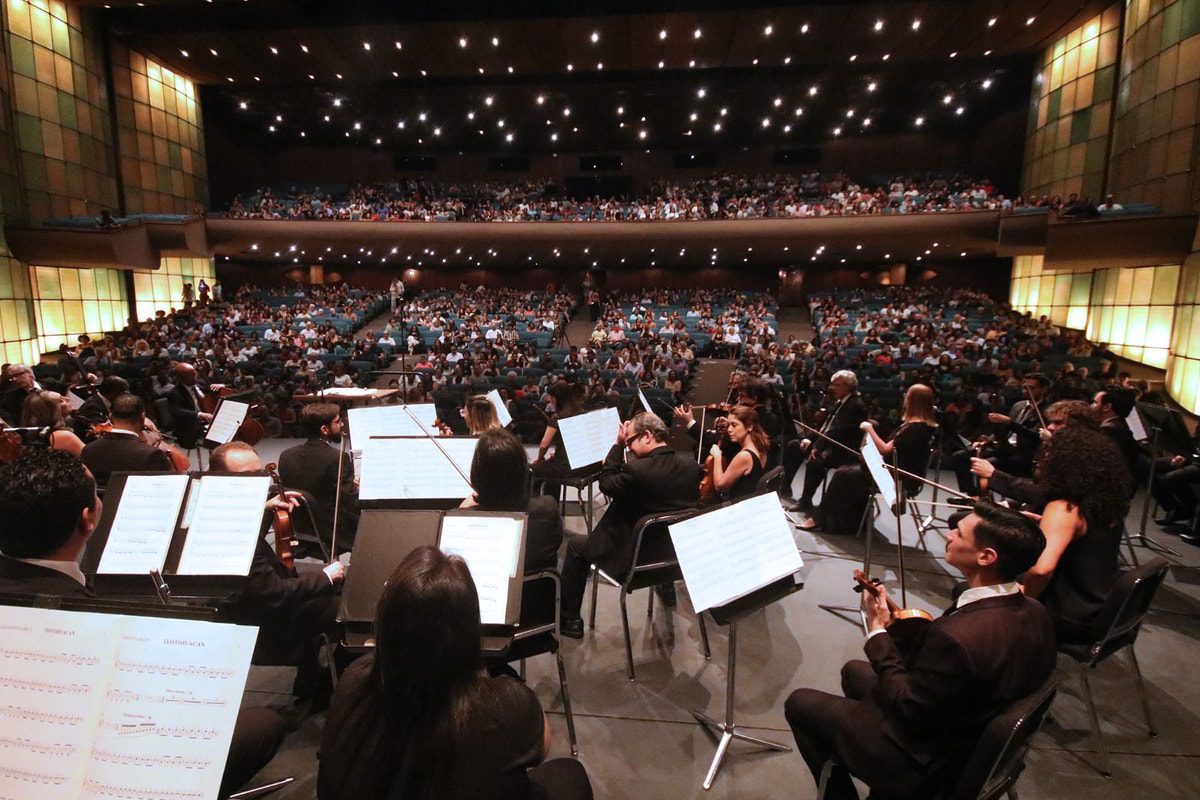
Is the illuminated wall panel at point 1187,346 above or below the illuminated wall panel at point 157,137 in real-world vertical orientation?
below

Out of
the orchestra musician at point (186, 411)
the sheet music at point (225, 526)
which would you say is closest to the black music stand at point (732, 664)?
the sheet music at point (225, 526)

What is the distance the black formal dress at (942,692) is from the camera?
1.69 m

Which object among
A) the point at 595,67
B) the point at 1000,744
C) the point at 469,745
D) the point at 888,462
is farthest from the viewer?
the point at 595,67

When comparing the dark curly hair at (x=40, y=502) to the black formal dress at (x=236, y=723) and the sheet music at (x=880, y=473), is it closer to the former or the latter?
the black formal dress at (x=236, y=723)

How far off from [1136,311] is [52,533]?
1659 cm

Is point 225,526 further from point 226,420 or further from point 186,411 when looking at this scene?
point 186,411

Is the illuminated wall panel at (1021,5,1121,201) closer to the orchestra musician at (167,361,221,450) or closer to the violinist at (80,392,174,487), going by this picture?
the orchestra musician at (167,361,221,450)

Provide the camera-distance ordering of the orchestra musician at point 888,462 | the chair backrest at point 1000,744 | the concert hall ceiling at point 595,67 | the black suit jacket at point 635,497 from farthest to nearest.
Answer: the concert hall ceiling at point 595,67, the orchestra musician at point 888,462, the black suit jacket at point 635,497, the chair backrest at point 1000,744

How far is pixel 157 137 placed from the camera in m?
17.6

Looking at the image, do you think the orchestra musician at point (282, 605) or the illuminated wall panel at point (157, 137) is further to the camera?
the illuminated wall panel at point (157, 137)

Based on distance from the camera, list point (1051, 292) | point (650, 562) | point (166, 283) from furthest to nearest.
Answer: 1. point (166, 283)
2. point (1051, 292)
3. point (650, 562)

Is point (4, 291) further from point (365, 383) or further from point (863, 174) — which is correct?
point (863, 174)

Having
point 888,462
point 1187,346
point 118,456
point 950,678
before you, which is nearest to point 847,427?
point 888,462

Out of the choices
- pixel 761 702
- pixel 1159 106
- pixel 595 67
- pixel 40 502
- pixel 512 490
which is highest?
pixel 595 67
